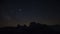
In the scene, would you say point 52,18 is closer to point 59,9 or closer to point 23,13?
point 59,9

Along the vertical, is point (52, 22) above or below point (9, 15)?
below

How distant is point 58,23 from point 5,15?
205cm

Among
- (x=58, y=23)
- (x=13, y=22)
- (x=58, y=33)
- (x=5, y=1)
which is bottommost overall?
(x=58, y=33)

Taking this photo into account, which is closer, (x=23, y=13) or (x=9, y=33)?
(x=9, y=33)

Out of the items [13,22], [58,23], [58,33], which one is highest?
[13,22]

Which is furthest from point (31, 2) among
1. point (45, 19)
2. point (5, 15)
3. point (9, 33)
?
point (9, 33)

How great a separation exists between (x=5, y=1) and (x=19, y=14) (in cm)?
75

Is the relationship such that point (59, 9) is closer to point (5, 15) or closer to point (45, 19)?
point (45, 19)

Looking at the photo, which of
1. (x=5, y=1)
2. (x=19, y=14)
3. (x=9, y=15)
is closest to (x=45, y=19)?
(x=19, y=14)

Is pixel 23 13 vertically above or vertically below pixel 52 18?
above

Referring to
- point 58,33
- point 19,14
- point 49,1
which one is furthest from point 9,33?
point 49,1

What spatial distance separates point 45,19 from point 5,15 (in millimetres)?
1546

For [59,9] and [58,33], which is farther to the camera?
[59,9]

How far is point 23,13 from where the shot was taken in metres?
4.39
